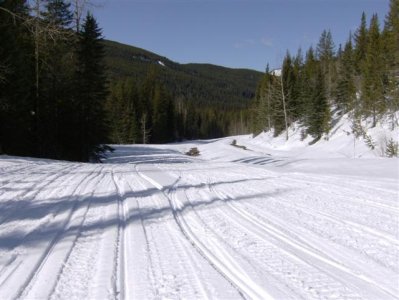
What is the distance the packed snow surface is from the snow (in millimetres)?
15

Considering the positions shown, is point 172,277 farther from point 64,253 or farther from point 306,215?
point 306,215

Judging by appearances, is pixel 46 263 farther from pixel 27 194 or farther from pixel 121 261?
pixel 27 194

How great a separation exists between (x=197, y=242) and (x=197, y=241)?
0.04m

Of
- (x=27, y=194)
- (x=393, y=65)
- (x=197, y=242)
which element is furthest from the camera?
(x=393, y=65)

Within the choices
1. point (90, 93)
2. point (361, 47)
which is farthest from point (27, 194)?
point (361, 47)

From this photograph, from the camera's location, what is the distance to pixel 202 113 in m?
132

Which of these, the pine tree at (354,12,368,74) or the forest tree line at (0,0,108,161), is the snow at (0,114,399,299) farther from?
the pine tree at (354,12,368,74)

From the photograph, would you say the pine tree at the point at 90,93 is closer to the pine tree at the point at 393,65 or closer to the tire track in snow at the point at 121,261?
the tire track in snow at the point at 121,261

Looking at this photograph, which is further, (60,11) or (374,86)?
(374,86)

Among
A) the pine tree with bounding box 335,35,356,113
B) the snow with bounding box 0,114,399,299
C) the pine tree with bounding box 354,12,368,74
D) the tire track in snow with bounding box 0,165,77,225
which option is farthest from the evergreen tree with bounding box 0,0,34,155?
the pine tree with bounding box 354,12,368,74

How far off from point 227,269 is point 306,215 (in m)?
3.05

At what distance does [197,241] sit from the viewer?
5113 mm

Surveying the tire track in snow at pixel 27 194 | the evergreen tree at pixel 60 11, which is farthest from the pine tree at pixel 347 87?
the tire track in snow at pixel 27 194

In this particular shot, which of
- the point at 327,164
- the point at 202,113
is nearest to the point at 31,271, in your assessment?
the point at 327,164
